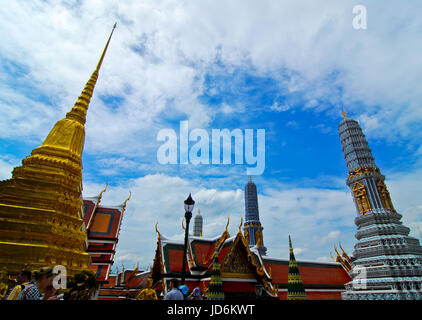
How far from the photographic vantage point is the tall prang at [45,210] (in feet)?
23.7

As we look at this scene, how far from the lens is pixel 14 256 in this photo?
7.00 m

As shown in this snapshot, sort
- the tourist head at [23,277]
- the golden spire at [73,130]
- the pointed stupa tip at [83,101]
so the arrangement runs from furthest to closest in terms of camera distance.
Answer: the pointed stupa tip at [83,101]
the golden spire at [73,130]
the tourist head at [23,277]

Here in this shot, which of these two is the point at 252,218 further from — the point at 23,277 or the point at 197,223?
the point at 23,277

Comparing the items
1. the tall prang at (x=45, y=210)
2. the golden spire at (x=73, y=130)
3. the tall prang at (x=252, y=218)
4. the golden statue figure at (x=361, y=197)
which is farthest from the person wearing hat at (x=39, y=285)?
the tall prang at (x=252, y=218)

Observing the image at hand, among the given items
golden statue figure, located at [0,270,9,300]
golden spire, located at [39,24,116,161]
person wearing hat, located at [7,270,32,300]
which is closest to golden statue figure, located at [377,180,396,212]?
golden spire, located at [39,24,116,161]

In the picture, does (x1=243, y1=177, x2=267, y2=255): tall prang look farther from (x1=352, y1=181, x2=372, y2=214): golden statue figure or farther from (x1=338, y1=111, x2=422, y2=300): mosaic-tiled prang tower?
(x1=338, y1=111, x2=422, y2=300): mosaic-tiled prang tower

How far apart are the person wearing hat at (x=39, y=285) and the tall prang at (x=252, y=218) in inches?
1748

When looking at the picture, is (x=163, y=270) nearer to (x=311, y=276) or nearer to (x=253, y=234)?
(x=311, y=276)

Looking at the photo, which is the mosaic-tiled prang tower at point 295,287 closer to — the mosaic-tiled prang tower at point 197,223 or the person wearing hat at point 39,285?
the person wearing hat at point 39,285

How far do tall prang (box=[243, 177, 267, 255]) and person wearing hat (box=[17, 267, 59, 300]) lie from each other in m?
44.4

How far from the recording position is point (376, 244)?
20016 mm

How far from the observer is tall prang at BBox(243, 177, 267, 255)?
45.5m
